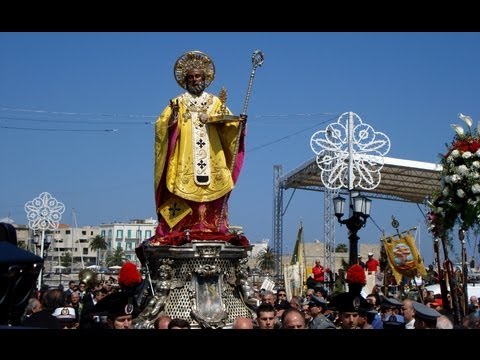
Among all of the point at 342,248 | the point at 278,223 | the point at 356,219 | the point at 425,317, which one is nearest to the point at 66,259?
the point at 342,248

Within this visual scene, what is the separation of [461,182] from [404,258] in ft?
21.5

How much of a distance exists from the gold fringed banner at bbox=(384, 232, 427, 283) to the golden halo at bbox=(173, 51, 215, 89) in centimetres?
582

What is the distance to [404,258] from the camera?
15.6 m

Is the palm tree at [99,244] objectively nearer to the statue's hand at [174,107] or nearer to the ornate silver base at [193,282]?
the statue's hand at [174,107]

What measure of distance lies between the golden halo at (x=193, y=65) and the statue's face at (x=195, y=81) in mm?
124

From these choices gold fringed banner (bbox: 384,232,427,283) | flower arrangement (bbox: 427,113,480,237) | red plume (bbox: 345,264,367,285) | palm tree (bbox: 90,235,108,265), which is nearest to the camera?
flower arrangement (bbox: 427,113,480,237)

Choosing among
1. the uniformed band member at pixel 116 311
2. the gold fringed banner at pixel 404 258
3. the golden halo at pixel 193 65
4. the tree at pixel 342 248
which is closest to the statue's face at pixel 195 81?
the golden halo at pixel 193 65

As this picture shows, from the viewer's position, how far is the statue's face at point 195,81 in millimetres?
17734

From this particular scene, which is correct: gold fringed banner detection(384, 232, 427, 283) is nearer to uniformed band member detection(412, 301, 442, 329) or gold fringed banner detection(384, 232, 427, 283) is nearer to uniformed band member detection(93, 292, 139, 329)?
uniformed band member detection(412, 301, 442, 329)

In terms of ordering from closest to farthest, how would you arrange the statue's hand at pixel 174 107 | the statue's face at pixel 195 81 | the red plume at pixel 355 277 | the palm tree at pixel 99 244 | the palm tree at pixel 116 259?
the red plume at pixel 355 277 < the statue's hand at pixel 174 107 < the statue's face at pixel 195 81 < the palm tree at pixel 116 259 < the palm tree at pixel 99 244

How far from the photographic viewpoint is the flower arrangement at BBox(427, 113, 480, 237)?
30.2ft

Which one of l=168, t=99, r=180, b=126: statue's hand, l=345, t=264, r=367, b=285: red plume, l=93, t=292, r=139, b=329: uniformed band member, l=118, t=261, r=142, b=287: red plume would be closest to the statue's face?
l=168, t=99, r=180, b=126: statue's hand

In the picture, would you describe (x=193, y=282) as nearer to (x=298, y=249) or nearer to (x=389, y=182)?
(x=298, y=249)
